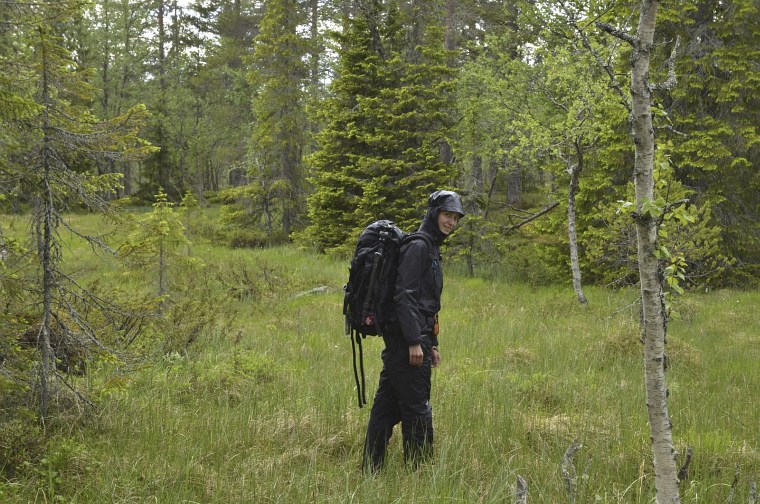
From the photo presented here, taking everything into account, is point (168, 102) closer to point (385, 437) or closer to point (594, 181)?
point (594, 181)

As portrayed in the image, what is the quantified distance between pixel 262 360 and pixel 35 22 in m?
4.40

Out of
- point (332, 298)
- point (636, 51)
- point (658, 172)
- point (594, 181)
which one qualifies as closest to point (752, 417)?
point (658, 172)

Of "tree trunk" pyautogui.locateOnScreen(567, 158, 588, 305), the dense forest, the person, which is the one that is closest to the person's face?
the person

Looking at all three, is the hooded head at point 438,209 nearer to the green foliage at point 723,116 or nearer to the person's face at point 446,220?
the person's face at point 446,220

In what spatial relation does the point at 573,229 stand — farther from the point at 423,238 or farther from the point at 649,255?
the point at 649,255

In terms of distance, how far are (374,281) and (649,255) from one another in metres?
2.02

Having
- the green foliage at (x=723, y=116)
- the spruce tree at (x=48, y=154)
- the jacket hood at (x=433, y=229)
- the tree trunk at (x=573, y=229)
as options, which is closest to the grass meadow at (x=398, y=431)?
the spruce tree at (x=48, y=154)

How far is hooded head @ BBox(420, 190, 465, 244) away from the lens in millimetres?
4441

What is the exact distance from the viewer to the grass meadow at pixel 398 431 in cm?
387

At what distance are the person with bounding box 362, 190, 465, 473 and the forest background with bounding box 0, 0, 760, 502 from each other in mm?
1709

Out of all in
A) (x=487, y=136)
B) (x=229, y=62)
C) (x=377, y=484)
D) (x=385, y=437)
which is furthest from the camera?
(x=229, y=62)

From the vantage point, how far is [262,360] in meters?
7.18

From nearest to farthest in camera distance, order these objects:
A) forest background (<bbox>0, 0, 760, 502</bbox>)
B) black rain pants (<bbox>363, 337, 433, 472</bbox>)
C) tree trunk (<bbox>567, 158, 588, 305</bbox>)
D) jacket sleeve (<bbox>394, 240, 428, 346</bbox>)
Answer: jacket sleeve (<bbox>394, 240, 428, 346</bbox>) → black rain pants (<bbox>363, 337, 433, 472</bbox>) → forest background (<bbox>0, 0, 760, 502</bbox>) → tree trunk (<bbox>567, 158, 588, 305</bbox>)

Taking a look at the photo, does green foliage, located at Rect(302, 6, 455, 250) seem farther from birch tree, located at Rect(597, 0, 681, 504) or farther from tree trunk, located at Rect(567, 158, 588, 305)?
birch tree, located at Rect(597, 0, 681, 504)
